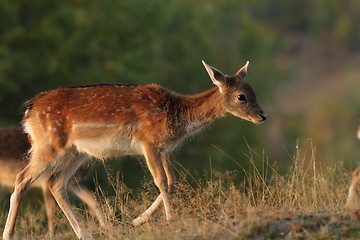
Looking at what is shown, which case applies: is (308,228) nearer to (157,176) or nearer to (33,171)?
(157,176)

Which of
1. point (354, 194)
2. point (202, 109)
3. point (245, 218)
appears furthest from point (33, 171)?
point (354, 194)

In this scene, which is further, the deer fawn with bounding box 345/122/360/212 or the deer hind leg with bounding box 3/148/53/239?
the deer hind leg with bounding box 3/148/53/239

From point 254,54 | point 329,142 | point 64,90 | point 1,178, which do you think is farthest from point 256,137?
point 64,90

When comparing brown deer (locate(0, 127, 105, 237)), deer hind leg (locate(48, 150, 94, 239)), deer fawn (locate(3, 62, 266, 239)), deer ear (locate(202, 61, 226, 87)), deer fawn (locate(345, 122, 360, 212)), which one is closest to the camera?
deer fawn (locate(345, 122, 360, 212))

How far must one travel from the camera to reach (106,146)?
34.6 feet

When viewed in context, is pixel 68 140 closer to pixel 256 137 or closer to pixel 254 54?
pixel 256 137

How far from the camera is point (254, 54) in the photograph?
44875mm

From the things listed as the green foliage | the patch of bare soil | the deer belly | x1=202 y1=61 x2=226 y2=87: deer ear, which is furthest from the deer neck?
the green foliage

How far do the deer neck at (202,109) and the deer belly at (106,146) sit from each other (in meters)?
0.81

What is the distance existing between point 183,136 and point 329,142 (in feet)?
152

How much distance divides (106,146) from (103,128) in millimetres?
234

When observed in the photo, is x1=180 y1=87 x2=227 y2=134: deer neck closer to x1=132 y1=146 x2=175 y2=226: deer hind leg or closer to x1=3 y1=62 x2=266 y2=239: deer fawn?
x1=3 y1=62 x2=266 y2=239: deer fawn

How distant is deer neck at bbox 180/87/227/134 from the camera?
10898 mm

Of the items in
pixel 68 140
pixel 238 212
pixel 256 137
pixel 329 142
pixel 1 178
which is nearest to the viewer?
pixel 238 212
